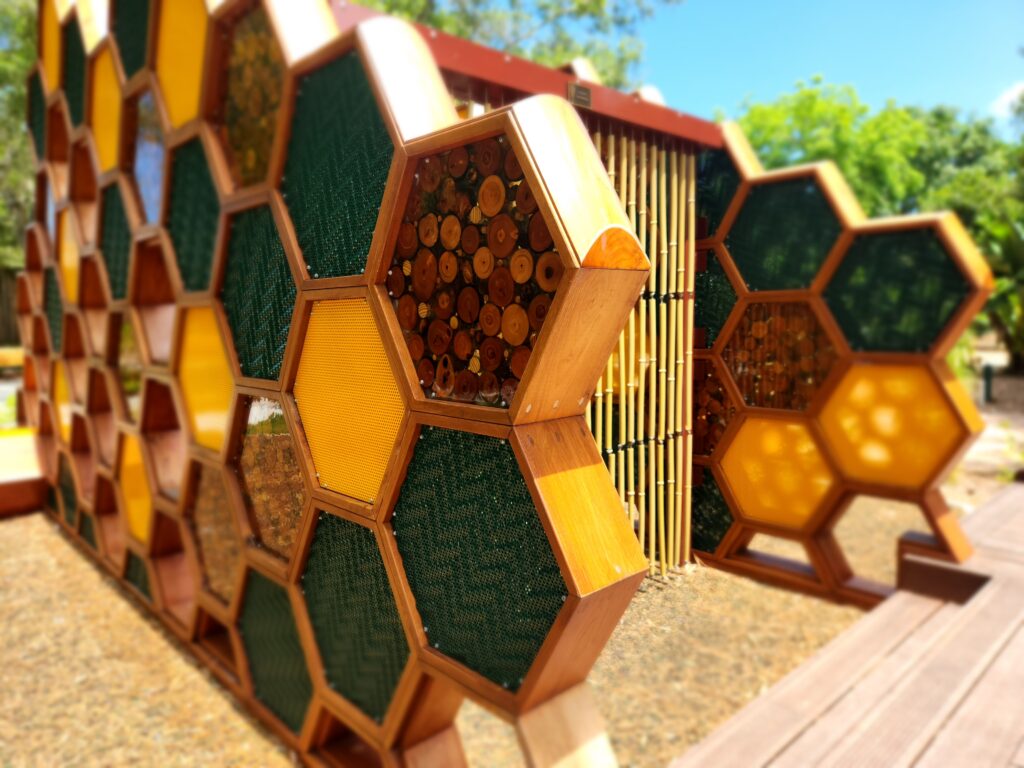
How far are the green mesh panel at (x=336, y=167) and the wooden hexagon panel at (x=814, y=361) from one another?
2.24 ft

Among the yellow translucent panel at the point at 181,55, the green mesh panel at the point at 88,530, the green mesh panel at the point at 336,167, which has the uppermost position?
the yellow translucent panel at the point at 181,55

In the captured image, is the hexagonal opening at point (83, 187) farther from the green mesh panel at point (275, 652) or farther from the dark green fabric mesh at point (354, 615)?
the dark green fabric mesh at point (354, 615)

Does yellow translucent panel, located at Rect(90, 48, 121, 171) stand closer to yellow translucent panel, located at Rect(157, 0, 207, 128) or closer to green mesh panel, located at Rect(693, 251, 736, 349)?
yellow translucent panel, located at Rect(157, 0, 207, 128)

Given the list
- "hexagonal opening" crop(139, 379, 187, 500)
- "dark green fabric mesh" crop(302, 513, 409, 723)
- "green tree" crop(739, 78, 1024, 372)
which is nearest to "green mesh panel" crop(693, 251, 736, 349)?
"dark green fabric mesh" crop(302, 513, 409, 723)

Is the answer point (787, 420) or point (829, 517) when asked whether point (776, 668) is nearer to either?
point (829, 517)

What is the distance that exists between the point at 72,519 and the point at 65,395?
0.84m

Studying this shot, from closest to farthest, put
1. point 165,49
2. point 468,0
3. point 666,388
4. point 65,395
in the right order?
point 666,388, point 165,49, point 65,395, point 468,0

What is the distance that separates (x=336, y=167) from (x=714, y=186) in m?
0.85

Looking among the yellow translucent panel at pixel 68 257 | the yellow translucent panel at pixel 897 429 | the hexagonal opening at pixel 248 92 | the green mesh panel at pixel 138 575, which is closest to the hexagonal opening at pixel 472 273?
the hexagonal opening at pixel 248 92

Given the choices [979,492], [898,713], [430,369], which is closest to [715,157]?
[430,369]

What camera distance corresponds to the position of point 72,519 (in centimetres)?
447

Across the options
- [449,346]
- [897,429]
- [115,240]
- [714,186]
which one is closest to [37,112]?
[115,240]

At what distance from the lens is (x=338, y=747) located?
211 centimetres

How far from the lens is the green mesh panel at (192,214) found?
211 centimetres
